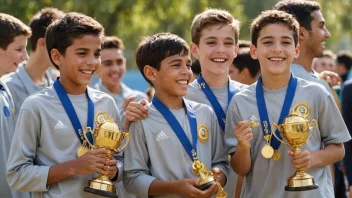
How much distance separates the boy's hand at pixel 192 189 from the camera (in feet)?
16.7

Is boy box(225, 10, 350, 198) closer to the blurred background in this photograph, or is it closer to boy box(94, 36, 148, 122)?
boy box(94, 36, 148, 122)

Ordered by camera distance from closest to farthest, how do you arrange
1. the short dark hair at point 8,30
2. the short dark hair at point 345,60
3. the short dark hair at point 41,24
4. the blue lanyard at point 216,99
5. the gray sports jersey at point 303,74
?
the blue lanyard at point 216,99 < the gray sports jersey at point 303,74 < the short dark hair at point 8,30 < the short dark hair at point 41,24 < the short dark hair at point 345,60

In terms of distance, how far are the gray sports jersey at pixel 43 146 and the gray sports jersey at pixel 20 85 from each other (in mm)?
1410

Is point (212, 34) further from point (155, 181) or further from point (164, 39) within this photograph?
point (155, 181)

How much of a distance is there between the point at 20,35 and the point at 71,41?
1.71 metres

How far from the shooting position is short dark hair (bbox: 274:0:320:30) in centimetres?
733

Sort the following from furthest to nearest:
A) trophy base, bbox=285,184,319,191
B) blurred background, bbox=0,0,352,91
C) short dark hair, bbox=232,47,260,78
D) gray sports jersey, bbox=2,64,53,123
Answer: blurred background, bbox=0,0,352,91, short dark hair, bbox=232,47,260,78, gray sports jersey, bbox=2,64,53,123, trophy base, bbox=285,184,319,191

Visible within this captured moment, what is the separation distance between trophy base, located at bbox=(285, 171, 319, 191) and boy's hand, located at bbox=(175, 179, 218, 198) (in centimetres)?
54

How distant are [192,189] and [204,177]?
0.13 m

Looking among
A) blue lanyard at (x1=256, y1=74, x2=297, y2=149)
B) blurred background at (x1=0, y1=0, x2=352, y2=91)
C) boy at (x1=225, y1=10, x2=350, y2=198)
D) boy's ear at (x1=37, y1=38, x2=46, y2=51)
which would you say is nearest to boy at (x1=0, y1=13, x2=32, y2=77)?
boy's ear at (x1=37, y1=38, x2=46, y2=51)

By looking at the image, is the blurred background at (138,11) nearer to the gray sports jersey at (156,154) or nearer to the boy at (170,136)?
the boy at (170,136)

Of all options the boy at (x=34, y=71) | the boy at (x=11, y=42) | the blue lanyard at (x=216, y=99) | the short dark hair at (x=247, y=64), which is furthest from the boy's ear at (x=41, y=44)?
the short dark hair at (x=247, y=64)

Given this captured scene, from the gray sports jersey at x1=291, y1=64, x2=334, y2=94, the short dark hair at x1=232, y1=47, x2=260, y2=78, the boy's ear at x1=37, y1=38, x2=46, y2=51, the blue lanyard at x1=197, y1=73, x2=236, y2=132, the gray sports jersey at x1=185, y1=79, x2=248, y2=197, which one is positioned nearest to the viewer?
the blue lanyard at x1=197, y1=73, x2=236, y2=132

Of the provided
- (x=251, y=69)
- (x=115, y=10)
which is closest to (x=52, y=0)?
(x=115, y=10)
